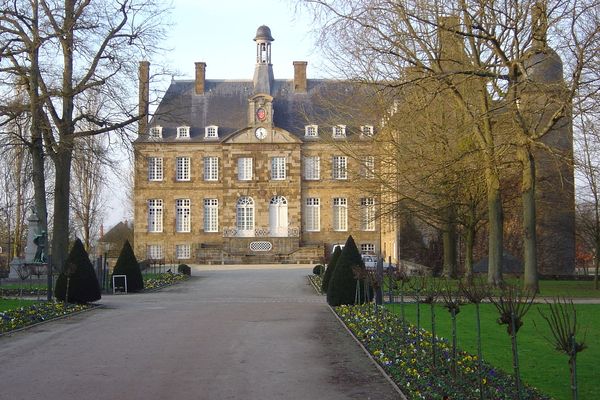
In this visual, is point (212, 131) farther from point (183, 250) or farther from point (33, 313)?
point (33, 313)

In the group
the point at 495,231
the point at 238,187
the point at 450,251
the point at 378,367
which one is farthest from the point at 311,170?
the point at 378,367

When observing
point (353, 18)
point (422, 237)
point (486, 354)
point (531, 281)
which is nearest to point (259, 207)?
point (422, 237)

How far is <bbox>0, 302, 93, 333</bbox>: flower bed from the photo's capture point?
13852mm

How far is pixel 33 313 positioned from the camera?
51.1 ft

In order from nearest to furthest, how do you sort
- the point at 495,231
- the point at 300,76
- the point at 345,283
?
the point at 345,283, the point at 495,231, the point at 300,76

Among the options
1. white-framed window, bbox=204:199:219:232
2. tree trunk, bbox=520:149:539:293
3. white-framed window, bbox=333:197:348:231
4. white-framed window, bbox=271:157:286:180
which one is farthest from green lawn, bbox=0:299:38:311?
white-framed window, bbox=333:197:348:231

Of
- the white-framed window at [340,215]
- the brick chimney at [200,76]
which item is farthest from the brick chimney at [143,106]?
the brick chimney at [200,76]

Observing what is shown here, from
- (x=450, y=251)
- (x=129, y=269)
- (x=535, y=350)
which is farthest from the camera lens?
(x=450, y=251)

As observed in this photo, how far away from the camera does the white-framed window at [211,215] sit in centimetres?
5447

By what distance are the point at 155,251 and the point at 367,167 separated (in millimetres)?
30884

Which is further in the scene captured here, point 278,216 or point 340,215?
point 340,215

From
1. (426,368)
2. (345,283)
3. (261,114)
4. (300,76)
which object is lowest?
(426,368)

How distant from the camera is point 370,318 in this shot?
1448cm

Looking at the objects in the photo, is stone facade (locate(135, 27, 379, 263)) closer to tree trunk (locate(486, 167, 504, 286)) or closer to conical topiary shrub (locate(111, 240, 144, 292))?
conical topiary shrub (locate(111, 240, 144, 292))
